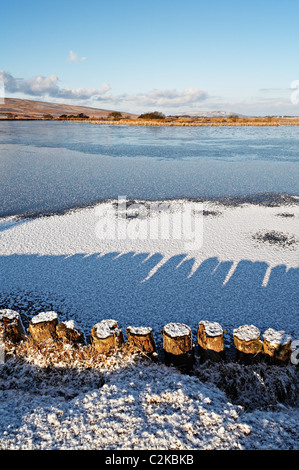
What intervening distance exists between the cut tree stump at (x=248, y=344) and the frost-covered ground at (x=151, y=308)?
117 millimetres

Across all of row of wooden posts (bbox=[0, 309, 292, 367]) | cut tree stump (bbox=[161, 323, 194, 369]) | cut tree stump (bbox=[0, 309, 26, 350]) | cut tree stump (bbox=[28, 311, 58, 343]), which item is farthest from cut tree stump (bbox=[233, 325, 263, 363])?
cut tree stump (bbox=[0, 309, 26, 350])

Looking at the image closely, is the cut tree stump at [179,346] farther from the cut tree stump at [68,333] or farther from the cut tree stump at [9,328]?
the cut tree stump at [9,328]

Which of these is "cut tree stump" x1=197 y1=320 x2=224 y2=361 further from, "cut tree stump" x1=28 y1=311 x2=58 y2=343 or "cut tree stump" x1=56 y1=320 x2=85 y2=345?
"cut tree stump" x1=28 y1=311 x2=58 y2=343

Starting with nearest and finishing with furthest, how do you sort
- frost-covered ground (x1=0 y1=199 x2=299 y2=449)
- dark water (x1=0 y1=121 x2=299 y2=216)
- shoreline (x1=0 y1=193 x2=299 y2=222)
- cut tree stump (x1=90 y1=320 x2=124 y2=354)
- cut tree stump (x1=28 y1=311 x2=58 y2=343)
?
frost-covered ground (x1=0 y1=199 x2=299 y2=449), cut tree stump (x1=90 y1=320 x2=124 y2=354), cut tree stump (x1=28 y1=311 x2=58 y2=343), shoreline (x1=0 y1=193 x2=299 y2=222), dark water (x1=0 y1=121 x2=299 y2=216)

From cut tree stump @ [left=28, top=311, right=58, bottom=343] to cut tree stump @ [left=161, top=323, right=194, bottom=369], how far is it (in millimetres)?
1075

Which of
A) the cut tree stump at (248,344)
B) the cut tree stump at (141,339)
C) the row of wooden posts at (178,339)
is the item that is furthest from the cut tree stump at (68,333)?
the cut tree stump at (248,344)

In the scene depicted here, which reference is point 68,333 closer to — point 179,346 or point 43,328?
point 43,328

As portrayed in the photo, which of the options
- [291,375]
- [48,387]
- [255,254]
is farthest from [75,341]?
[255,254]

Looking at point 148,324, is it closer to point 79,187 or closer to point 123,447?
point 123,447

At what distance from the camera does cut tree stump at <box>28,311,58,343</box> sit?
110 inches

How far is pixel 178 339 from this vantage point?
2.56 meters

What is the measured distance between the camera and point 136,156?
1588 centimetres

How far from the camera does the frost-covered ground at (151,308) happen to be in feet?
6.54

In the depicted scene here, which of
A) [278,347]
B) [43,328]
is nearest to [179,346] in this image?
[278,347]
